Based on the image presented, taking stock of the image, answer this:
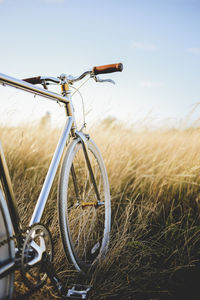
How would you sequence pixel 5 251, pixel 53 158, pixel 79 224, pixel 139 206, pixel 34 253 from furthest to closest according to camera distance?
pixel 139 206
pixel 79 224
pixel 53 158
pixel 34 253
pixel 5 251

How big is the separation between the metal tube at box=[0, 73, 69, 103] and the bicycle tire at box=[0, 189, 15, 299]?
0.46m

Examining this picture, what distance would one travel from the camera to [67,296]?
136cm

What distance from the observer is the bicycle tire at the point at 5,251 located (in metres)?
1.10

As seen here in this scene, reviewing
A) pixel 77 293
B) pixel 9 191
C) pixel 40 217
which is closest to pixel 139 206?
pixel 77 293

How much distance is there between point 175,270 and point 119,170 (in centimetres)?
114

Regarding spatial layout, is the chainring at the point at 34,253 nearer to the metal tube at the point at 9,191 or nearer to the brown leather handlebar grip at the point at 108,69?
the metal tube at the point at 9,191

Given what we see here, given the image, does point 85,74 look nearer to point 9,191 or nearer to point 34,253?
point 9,191

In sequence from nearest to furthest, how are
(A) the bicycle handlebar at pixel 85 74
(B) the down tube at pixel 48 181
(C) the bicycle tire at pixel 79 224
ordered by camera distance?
1. (B) the down tube at pixel 48 181
2. (C) the bicycle tire at pixel 79 224
3. (A) the bicycle handlebar at pixel 85 74

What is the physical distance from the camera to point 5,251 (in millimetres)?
1112

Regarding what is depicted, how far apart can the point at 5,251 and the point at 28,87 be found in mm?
713

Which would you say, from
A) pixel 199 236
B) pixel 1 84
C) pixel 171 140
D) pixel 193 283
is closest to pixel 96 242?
pixel 193 283

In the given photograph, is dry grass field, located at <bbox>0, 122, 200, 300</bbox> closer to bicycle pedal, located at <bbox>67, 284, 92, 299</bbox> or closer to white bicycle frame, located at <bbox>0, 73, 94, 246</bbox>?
bicycle pedal, located at <bbox>67, 284, 92, 299</bbox>

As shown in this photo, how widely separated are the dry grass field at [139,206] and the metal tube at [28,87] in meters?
0.79

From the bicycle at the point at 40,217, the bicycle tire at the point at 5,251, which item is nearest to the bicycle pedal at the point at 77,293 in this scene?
the bicycle at the point at 40,217
